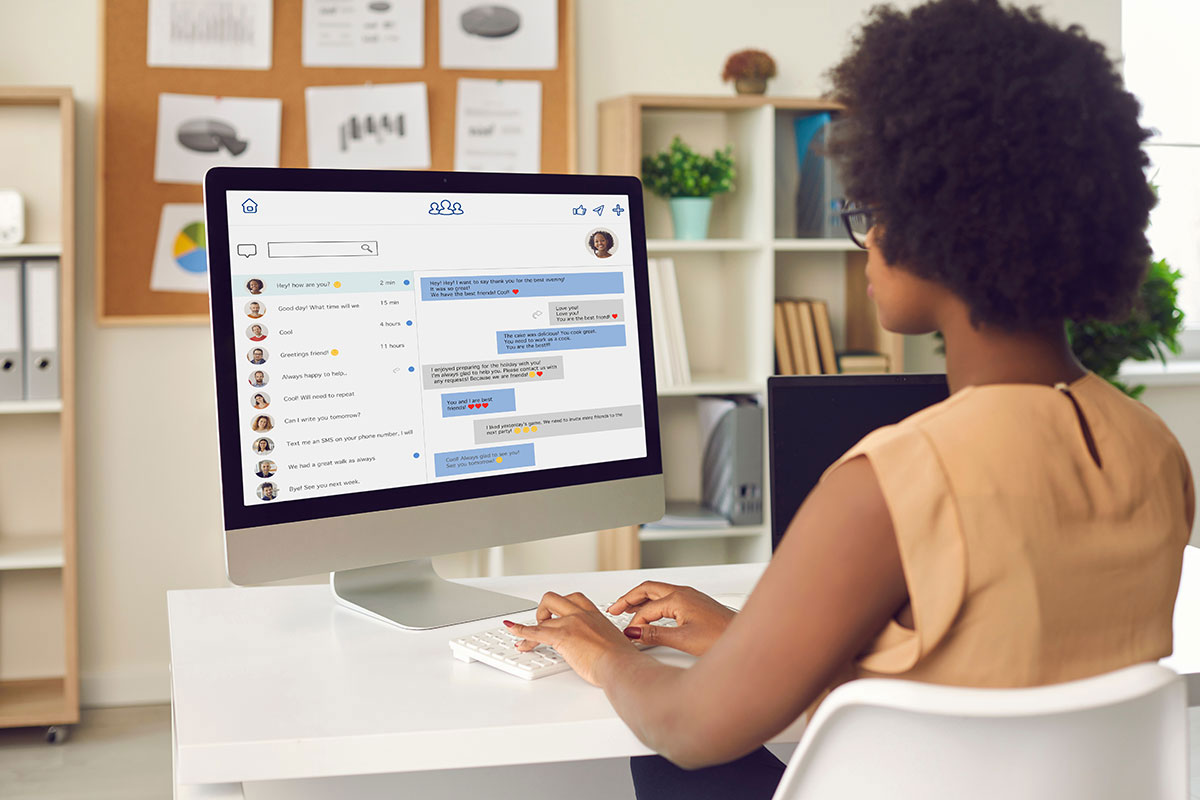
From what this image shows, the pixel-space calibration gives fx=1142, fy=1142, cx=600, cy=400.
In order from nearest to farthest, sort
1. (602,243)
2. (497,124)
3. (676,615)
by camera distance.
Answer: (676,615) < (602,243) < (497,124)

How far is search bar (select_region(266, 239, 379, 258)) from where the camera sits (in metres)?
1.22

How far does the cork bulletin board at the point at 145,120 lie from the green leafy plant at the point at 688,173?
1.95ft

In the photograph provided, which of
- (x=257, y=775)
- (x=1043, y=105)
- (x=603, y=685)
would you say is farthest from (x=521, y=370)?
(x=1043, y=105)

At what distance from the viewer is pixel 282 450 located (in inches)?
47.5

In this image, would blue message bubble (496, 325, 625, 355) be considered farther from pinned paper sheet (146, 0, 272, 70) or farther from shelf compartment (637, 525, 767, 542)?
pinned paper sheet (146, 0, 272, 70)

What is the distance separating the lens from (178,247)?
3.08 metres

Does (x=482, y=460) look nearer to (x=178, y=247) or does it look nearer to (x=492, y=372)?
(x=492, y=372)

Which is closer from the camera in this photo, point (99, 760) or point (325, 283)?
point (325, 283)

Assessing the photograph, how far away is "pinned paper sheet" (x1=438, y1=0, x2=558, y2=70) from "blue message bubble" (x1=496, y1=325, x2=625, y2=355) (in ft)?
6.63

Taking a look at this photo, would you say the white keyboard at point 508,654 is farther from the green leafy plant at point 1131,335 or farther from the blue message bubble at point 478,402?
the green leafy plant at point 1131,335

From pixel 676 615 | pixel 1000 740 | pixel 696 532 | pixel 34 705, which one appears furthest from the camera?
pixel 696 532

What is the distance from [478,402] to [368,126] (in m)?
2.05

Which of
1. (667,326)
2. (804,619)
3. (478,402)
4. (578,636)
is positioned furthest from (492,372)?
(667,326)

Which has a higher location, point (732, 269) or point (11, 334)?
point (732, 269)
